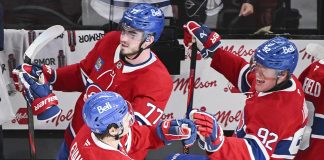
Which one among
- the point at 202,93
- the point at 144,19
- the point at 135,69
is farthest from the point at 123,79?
the point at 202,93

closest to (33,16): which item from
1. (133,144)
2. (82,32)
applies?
(82,32)

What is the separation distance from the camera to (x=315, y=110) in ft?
9.74

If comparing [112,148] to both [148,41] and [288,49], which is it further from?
[288,49]

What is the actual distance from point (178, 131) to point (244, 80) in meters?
0.74

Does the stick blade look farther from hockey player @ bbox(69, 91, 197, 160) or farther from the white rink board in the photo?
the white rink board

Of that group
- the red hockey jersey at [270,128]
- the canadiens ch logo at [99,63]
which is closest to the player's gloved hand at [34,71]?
the canadiens ch logo at [99,63]

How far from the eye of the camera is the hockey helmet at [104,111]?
244 centimetres

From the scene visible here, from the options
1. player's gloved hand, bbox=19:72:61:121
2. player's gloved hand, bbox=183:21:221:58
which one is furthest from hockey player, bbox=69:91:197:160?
player's gloved hand, bbox=183:21:221:58

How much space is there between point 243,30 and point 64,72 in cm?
195

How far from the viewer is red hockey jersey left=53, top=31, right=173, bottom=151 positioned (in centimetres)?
291

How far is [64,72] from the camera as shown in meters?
3.28

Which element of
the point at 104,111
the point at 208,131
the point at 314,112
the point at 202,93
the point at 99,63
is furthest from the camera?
the point at 202,93

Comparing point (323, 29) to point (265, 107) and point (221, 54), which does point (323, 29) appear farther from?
point (265, 107)

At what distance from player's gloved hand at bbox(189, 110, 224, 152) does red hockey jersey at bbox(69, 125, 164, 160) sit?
23 cm
